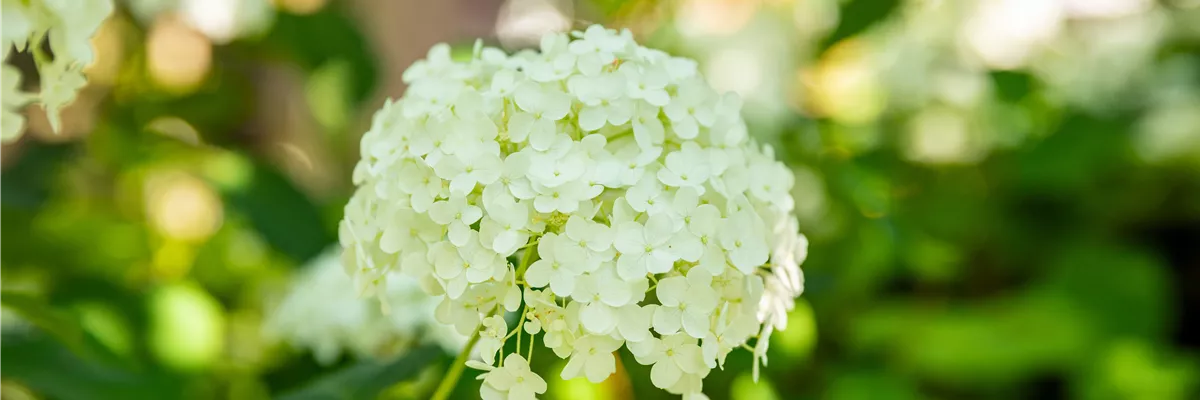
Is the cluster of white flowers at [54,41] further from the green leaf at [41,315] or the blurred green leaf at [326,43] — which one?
the blurred green leaf at [326,43]

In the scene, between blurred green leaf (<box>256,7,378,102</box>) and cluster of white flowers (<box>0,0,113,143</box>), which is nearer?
cluster of white flowers (<box>0,0,113,143</box>)

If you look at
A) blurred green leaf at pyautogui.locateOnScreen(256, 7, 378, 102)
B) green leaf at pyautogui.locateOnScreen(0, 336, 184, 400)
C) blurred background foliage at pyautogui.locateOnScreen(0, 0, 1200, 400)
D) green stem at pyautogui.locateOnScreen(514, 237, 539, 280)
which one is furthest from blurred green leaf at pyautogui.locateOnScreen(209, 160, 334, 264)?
green stem at pyautogui.locateOnScreen(514, 237, 539, 280)

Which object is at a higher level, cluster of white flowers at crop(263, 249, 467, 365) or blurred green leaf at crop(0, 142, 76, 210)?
blurred green leaf at crop(0, 142, 76, 210)

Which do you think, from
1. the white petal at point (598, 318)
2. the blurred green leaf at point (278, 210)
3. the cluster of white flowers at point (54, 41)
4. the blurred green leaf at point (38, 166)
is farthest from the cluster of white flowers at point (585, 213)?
the blurred green leaf at point (38, 166)

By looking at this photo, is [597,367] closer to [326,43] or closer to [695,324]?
[695,324]

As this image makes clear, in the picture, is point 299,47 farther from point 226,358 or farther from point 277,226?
point 226,358

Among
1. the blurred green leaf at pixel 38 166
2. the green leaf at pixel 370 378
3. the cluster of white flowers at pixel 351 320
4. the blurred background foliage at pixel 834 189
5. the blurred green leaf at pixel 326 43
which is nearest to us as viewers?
the green leaf at pixel 370 378

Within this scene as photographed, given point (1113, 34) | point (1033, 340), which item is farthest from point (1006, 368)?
point (1113, 34)

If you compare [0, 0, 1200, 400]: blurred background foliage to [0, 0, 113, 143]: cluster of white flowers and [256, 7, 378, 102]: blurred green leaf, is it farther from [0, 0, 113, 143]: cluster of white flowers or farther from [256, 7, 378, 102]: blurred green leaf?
[0, 0, 113, 143]: cluster of white flowers
